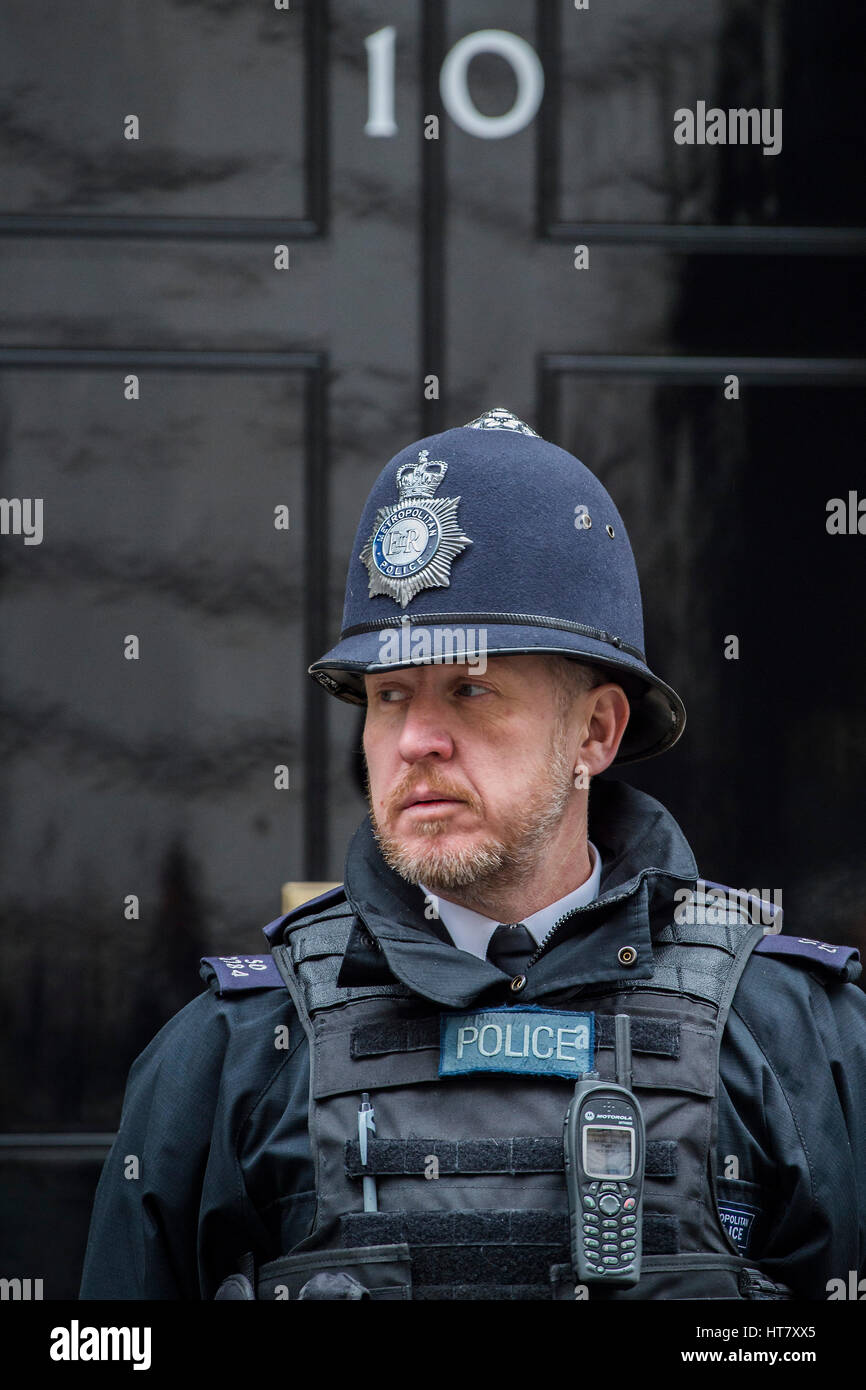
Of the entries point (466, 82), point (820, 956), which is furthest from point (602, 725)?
point (466, 82)

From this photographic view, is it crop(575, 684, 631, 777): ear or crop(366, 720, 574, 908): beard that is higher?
crop(575, 684, 631, 777): ear

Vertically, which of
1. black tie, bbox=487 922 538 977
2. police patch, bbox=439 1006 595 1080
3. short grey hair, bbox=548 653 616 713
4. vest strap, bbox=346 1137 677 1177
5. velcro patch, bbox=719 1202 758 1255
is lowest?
velcro patch, bbox=719 1202 758 1255

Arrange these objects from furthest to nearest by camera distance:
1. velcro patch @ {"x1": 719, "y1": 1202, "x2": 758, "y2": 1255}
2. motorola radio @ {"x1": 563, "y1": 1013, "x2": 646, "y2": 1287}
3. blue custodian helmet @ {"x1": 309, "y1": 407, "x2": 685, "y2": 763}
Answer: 1. blue custodian helmet @ {"x1": 309, "y1": 407, "x2": 685, "y2": 763}
2. velcro patch @ {"x1": 719, "y1": 1202, "x2": 758, "y2": 1255}
3. motorola radio @ {"x1": 563, "y1": 1013, "x2": 646, "y2": 1287}

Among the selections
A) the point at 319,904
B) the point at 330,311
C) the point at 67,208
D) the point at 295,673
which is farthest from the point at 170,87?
the point at 319,904

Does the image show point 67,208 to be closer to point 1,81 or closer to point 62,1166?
point 1,81

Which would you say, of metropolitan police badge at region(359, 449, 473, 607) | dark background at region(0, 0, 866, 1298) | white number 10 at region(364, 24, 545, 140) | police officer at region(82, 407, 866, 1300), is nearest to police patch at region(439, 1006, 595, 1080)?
police officer at region(82, 407, 866, 1300)

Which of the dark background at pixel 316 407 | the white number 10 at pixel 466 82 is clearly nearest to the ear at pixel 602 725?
the dark background at pixel 316 407

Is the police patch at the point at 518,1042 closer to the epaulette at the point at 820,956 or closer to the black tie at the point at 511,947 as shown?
the black tie at the point at 511,947

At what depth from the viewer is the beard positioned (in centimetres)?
222

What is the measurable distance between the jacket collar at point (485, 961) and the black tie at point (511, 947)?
1.6 inches

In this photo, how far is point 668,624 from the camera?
3.72m

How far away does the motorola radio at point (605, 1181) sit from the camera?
201 centimetres

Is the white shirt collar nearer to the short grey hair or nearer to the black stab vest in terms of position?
the black stab vest

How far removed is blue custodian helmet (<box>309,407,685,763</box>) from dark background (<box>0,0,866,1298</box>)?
1324 millimetres
